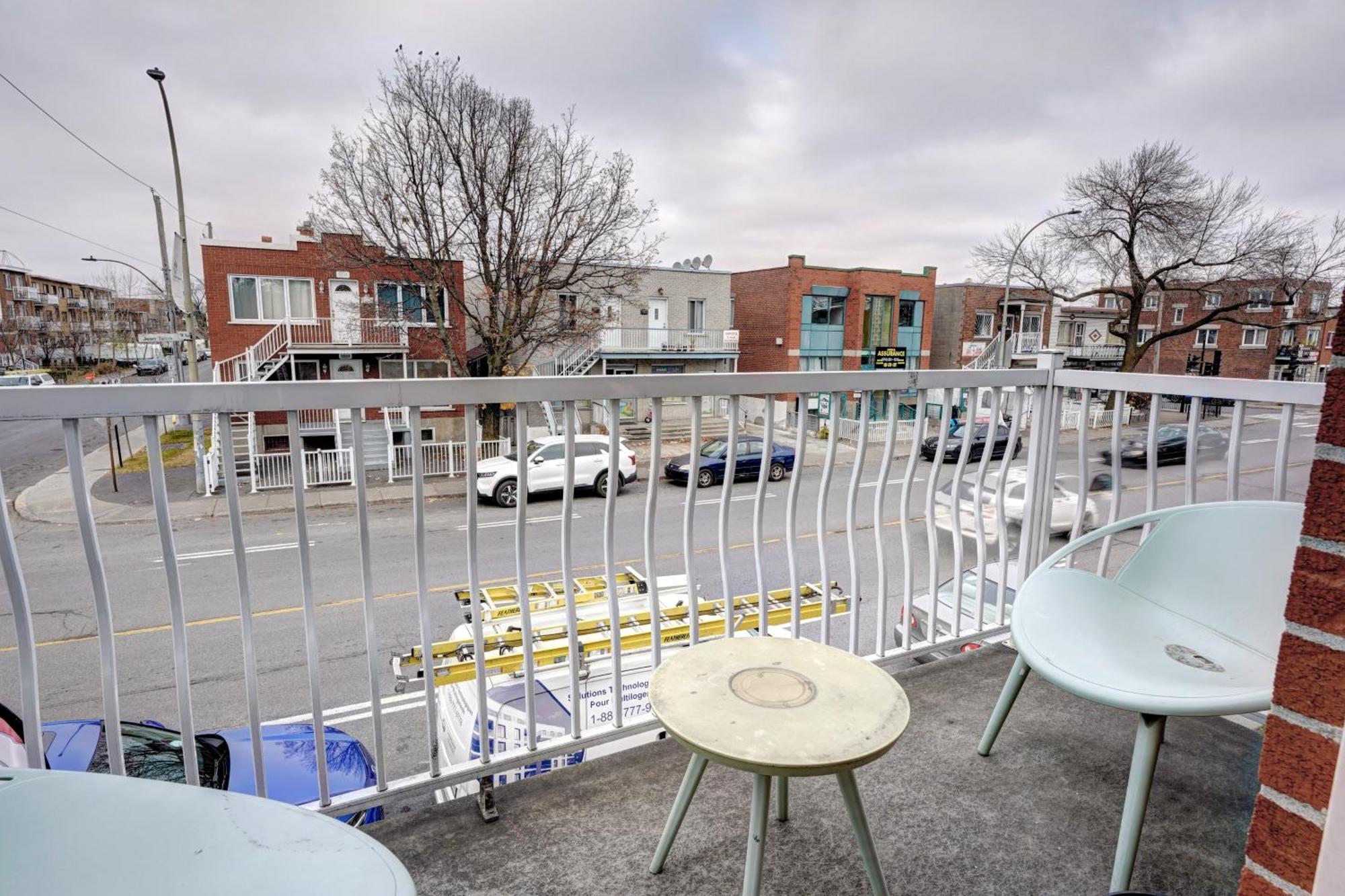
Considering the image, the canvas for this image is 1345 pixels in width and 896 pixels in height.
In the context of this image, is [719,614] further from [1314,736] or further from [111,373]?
[111,373]

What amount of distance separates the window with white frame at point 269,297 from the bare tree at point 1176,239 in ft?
57.7

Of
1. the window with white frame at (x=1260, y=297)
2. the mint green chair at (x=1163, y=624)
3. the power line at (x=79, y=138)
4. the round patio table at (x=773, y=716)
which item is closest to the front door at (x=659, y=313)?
the power line at (x=79, y=138)

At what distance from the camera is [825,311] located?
22.1m

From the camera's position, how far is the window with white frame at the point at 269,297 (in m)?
14.7

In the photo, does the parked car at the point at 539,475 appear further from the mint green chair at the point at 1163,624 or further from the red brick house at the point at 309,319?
the mint green chair at the point at 1163,624

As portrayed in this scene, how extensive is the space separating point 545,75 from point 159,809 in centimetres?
1332

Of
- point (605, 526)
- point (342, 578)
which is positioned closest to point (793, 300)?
point (342, 578)

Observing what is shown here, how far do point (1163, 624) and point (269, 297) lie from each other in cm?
1770

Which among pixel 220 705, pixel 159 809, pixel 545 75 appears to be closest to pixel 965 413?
pixel 159 809

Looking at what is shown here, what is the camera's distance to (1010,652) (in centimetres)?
227

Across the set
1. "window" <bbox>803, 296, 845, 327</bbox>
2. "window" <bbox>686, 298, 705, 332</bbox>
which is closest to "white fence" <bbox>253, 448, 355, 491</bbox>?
"window" <bbox>686, 298, 705, 332</bbox>

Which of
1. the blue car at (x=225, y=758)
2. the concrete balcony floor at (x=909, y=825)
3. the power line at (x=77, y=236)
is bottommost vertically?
the blue car at (x=225, y=758)

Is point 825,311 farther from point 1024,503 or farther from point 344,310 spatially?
point 1024,503

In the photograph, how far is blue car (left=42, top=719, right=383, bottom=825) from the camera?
2.22 m
